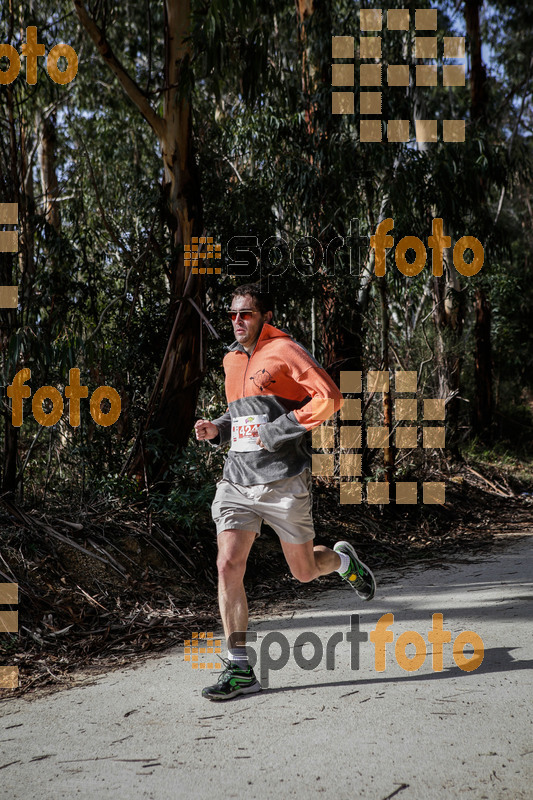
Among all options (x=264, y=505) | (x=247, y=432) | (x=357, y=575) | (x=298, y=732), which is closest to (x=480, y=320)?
(x=357, y=575)

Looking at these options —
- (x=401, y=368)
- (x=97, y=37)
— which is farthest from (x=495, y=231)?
(x=97, y=37)

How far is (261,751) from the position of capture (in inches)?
132

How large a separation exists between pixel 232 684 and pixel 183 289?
461cm

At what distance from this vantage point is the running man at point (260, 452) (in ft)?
13.9

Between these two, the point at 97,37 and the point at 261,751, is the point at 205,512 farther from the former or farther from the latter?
the point at 97,37

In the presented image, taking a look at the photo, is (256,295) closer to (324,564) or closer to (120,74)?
(324,564)

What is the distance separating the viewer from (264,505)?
439 cm

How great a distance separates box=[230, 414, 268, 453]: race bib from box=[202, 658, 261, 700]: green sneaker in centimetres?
114

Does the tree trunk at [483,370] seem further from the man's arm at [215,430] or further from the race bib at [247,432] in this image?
the race bib at [247,432]

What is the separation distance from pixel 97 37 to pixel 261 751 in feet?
23.0

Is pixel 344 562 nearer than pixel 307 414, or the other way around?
pixel 307 414

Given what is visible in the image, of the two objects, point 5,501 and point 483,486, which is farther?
point 483,486

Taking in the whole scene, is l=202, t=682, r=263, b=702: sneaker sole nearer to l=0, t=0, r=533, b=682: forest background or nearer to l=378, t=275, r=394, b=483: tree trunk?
l=0, t=0, r=533, b=682: forest background

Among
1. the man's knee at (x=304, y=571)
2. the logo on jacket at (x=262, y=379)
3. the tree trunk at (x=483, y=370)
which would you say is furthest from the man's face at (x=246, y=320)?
the tree trunk at (x=483, y=370)
